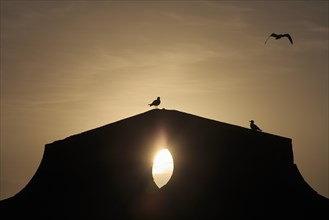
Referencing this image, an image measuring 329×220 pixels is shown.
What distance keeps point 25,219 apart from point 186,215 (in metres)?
7.13

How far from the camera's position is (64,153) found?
83.8 feet

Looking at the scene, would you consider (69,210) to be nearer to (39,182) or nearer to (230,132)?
(39,182)

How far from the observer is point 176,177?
874 inches

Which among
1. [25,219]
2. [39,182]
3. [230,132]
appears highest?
[230,132]

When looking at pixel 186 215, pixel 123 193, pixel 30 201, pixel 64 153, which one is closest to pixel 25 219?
pixel 30 201

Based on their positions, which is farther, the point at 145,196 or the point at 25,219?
the point at 25,219

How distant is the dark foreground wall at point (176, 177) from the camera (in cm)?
2230

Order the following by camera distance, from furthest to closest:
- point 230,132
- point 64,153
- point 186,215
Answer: point 64,153, point 230,132, point 186,215

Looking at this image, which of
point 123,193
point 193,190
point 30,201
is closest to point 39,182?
point 30,201

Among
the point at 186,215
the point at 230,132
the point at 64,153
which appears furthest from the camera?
the point at 64,153

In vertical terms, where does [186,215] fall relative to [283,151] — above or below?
below

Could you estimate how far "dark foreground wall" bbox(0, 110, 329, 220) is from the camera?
73.2 ft

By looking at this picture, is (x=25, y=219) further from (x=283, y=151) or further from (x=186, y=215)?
(x=283, y=151)

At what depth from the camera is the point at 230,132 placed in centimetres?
2355
